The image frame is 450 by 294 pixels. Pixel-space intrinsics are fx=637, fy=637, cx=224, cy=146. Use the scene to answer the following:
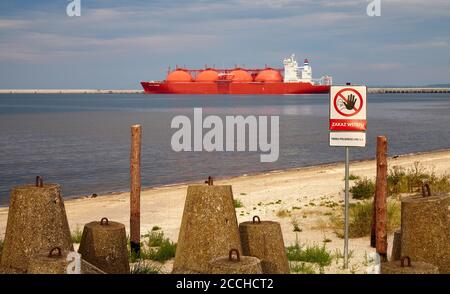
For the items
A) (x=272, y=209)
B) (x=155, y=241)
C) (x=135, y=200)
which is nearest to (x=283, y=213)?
(x=272, y=209)

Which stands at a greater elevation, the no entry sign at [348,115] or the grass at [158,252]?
the no entry sign at [348,115]

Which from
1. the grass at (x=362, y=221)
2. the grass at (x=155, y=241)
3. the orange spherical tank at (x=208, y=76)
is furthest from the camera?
the orange spherical tank at (x=208, y=76)

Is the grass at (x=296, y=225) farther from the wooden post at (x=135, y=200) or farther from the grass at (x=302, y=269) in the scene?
the wooden post at (x=135, y=200)

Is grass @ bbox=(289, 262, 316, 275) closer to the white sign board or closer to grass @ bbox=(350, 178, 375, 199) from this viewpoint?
the white sign board

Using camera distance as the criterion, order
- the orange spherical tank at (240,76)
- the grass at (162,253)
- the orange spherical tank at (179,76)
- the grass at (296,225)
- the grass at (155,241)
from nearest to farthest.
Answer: the grass at (162,253) → the grass at (155,241) → the grass at (296,225) → the orange spherical tank at (240,76) → the orange spherical tank at (179,76)

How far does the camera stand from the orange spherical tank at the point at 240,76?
15588cm

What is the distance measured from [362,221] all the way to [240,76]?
147 metres

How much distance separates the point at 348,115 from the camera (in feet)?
28.8

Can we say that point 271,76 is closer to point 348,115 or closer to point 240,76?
point 240,76

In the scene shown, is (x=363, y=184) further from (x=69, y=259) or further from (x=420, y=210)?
(x=69, y=259)

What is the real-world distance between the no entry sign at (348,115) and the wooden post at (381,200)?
0.85 m

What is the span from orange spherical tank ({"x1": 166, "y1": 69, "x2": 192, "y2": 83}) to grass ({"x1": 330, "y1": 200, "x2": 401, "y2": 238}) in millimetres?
146382

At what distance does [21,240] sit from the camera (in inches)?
263

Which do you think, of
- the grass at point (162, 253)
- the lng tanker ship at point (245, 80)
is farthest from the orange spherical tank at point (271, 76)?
the grass at point (162, 253)
